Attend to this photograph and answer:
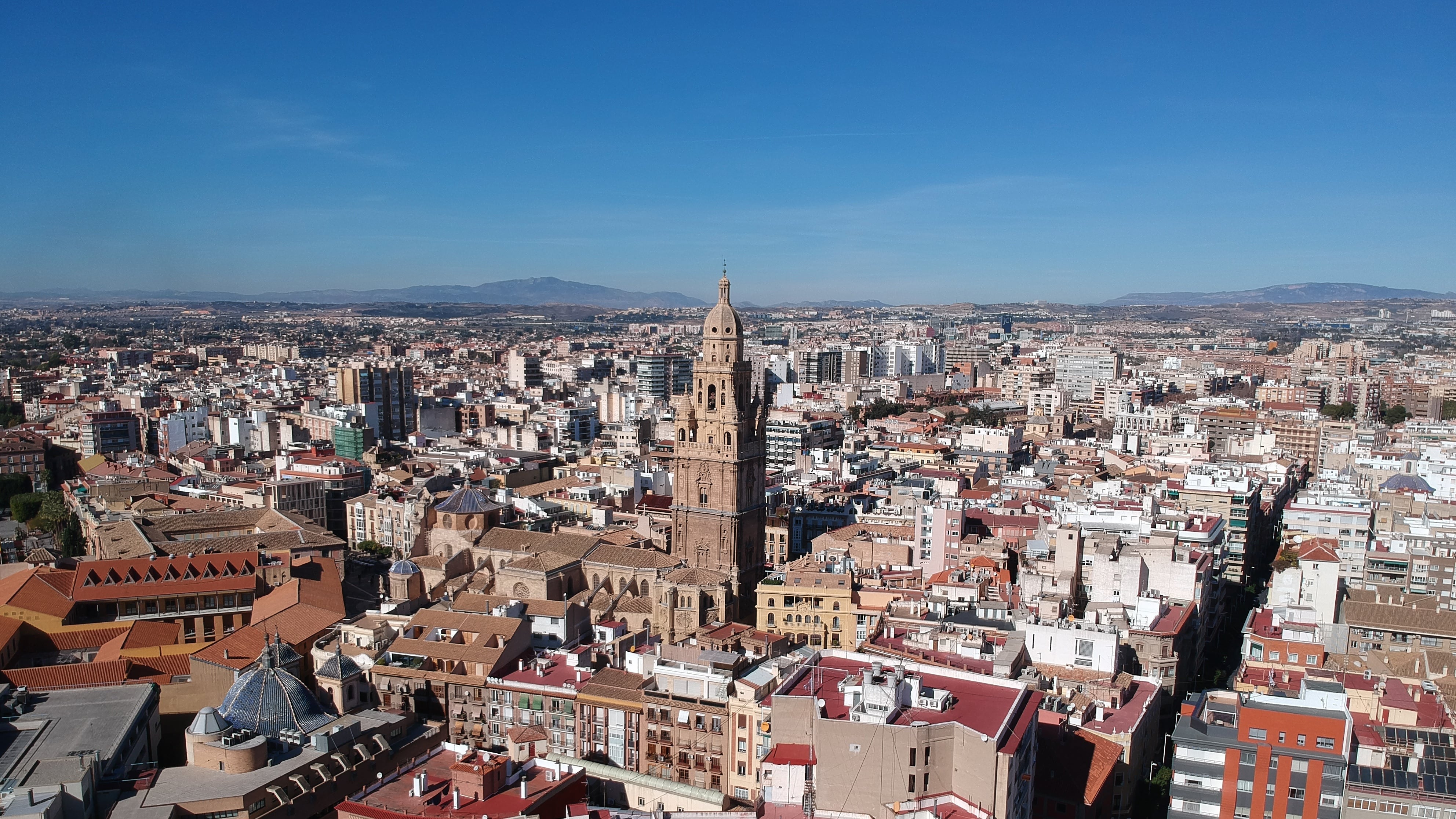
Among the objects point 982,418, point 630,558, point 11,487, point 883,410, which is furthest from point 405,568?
point 883,410

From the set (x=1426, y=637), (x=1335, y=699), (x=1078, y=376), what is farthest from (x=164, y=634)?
(x=1078, y=376)

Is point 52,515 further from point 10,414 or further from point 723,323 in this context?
point 10,414

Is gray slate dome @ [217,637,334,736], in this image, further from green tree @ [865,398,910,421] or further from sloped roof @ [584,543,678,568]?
green tree @ [865,398,910,421]

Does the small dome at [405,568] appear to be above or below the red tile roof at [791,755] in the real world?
below

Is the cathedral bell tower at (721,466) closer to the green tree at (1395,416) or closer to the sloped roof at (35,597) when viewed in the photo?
the sloped roof at (35,597)

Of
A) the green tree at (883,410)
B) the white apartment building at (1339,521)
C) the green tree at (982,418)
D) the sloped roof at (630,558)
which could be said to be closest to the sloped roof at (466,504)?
the sloped roof at (630,558)

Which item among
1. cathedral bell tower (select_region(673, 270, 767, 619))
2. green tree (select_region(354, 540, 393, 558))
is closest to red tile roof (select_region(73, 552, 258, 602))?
green tree (select_region(354, 540, 393, 558))
